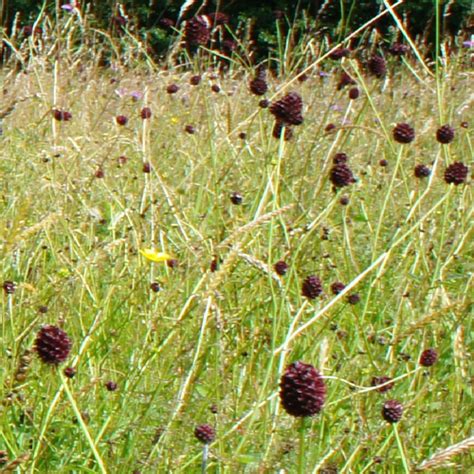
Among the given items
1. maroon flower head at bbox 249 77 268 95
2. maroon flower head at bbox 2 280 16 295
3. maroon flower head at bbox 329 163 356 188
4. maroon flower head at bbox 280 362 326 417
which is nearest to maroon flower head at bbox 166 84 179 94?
maroon flower head at bbox 249 77 268 95

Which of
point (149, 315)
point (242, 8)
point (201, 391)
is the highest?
point (149, 315)

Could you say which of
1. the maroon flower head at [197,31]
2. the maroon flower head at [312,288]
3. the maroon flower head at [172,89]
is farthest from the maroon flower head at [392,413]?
→ the maroon flower head at [172,89]

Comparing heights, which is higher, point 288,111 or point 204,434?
point 288,111

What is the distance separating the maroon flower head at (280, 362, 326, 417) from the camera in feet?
2.70

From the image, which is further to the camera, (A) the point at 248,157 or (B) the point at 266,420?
(A) the point at 248,157

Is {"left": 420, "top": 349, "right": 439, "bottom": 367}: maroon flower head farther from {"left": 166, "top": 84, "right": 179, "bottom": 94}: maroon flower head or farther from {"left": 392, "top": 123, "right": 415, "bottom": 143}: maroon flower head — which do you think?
{"left": 166, "top": 84, "right": 179, "bottom": 94}: maroon flower head

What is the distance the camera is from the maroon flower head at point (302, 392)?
82cm

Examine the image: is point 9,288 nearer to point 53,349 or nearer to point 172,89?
point 53,349

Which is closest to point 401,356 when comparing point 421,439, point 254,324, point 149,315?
point 421,439

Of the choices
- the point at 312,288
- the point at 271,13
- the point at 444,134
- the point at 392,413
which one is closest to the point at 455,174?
the point at 444,134

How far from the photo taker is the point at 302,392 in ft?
2.72

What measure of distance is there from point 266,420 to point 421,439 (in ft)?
1.07

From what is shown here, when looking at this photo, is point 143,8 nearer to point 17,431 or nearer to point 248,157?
point 248,157

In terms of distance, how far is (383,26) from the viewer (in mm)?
9070
